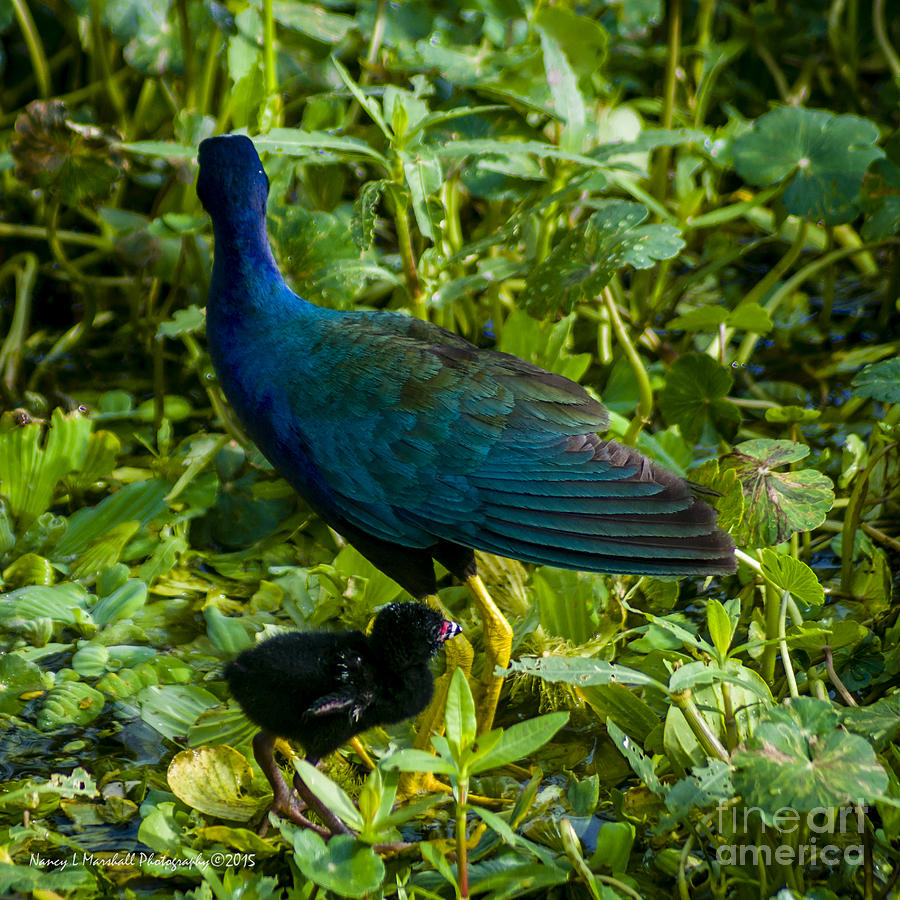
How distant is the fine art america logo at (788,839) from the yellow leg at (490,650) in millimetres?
536

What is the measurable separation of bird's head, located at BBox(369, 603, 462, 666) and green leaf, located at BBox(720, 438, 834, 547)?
624 millimetres

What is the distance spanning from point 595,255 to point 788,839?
4.23 feet

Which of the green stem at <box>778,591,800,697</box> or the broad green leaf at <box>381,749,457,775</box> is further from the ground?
the broad green leaf at <box>381,749,457,775</box>

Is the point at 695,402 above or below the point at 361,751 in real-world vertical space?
above

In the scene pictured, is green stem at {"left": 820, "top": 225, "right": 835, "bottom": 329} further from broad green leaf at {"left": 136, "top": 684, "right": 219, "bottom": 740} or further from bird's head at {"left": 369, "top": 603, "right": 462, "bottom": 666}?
broad green leaf at {"left": 136, "top": 684, "right": 219, "bottom": 740}

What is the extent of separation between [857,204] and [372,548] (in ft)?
6.27

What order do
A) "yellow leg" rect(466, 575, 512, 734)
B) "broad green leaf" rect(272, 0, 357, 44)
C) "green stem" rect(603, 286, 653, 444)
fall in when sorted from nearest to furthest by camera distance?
"yellow leg" rect(466, 575, 512, 734) < "green stem" rect(603, 286, 653, 444) < "broad green leaf" rect(272, 0, 357, 44)

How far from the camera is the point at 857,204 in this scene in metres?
3.18

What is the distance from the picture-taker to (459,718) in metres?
1.55

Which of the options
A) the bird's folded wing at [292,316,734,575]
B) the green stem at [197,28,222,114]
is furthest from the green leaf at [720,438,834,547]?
the green stem at [197,28,222,114]

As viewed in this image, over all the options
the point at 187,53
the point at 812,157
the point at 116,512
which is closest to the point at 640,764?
the point at 116,512

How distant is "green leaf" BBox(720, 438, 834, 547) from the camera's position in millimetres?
2080

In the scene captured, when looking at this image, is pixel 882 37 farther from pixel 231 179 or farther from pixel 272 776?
pixel 272 776

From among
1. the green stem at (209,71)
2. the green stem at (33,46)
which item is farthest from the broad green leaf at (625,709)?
the green stem at (33,46)
